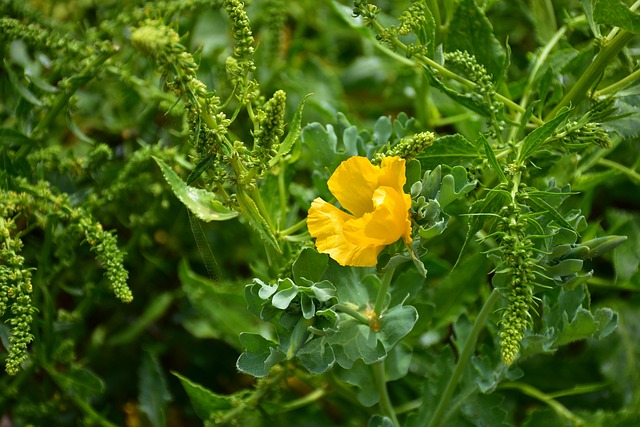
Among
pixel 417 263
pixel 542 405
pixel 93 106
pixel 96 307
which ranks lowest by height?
pixel 542 405

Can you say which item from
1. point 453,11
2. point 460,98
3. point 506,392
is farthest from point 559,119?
point 506,392

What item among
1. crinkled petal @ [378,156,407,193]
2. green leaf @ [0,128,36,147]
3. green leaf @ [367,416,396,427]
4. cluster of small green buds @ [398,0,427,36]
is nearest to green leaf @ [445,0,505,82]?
cluster of small green buds @ [398,0,427,36]

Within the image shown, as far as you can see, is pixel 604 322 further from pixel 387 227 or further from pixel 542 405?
pixel 542 405

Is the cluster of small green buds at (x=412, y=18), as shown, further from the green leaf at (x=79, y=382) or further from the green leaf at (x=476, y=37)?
the green leaf at (x=79, y=382)

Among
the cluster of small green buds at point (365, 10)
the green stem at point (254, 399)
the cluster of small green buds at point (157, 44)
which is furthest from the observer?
the green stem at point (254, 399)

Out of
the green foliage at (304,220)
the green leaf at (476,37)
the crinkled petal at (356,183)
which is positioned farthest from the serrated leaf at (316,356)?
the green leaf at (476,37)

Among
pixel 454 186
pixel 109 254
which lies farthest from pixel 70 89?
pixel 454 186
